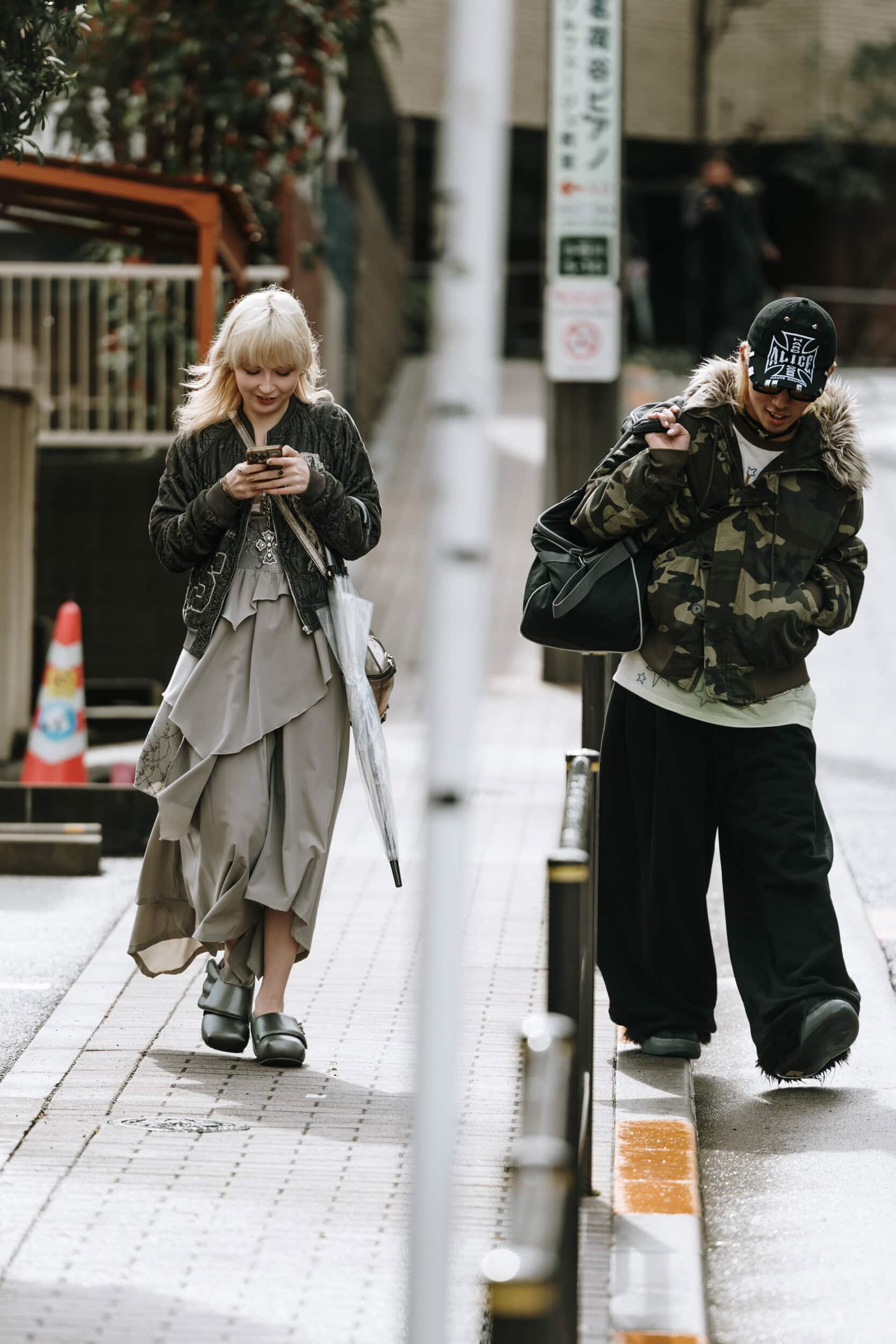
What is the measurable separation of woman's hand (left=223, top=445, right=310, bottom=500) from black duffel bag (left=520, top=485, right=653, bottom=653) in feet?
2.01

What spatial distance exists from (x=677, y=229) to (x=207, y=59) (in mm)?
15127

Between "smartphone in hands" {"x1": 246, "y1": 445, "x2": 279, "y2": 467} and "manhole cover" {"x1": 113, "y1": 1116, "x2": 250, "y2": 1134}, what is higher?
"smartphone in hands" {"x1": 246, "y1": 445, "x2": 279, "y2": 467}

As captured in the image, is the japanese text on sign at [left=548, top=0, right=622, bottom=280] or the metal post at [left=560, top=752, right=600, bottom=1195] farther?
the japanese text on sign at [left=548, top=0, right=622, bottom=280]

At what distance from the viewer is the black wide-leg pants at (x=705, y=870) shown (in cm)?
486

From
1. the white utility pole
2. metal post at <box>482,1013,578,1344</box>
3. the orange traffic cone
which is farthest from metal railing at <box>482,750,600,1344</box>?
the orange traffic cone

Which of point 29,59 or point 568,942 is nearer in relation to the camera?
point 568,942

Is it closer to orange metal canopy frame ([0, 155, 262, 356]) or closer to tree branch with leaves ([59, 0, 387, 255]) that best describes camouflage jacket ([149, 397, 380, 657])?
orange metal canopy frame ([0, 155, 262, 356])

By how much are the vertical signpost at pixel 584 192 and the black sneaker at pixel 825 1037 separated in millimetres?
6314

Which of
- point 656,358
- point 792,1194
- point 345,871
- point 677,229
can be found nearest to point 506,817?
point 345,871

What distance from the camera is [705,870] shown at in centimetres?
504

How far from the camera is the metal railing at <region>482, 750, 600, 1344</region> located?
2182mm

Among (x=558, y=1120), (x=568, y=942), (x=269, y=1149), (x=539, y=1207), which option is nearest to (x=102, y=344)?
(x=269, y=1149)

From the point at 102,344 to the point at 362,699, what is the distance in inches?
337

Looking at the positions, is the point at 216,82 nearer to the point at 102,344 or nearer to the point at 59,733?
the point at 102,344
